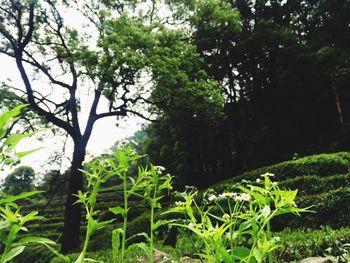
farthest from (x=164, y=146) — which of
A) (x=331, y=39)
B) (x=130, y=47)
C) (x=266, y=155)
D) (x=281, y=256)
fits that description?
(x=281, y=256)

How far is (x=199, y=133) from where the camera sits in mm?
27844

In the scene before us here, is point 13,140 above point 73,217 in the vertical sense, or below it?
above

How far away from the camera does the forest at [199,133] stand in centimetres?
189

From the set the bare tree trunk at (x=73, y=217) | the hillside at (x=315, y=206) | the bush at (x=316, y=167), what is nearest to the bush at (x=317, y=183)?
the hillside at (x=315, y=206)

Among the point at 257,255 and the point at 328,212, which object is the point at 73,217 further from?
the point at 257,255

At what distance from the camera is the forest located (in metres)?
1.89

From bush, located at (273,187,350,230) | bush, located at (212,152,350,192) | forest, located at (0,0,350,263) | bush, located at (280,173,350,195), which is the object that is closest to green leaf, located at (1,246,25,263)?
forest, located at (0,0,350,263)

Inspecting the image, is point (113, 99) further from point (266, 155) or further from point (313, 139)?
point (313, 139)

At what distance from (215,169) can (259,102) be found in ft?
21.9

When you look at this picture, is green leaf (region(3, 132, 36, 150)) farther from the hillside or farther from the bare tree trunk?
the bare tree trunk

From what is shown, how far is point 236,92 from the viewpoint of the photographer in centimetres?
2994

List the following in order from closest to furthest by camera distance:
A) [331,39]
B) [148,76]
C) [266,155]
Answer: [148,76] < [331,39] < [266,155]

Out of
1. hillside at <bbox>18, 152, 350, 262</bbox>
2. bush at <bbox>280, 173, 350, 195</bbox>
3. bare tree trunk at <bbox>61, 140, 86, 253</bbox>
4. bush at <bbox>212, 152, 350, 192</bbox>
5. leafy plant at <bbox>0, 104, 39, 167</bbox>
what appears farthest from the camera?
bare tree trunk at <bbox>61, 140, 86, 253</bbox>

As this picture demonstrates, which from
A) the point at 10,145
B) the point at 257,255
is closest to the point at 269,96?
the point at 257,255
